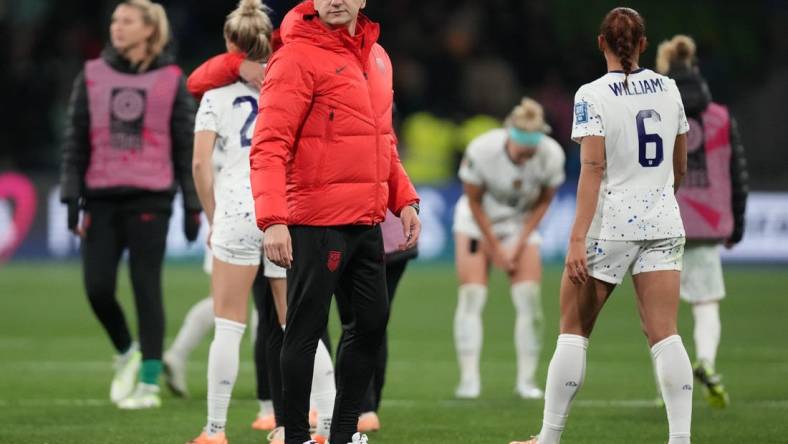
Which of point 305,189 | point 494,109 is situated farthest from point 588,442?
point 494,109

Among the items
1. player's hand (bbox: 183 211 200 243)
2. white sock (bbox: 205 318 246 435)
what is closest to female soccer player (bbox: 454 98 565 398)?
player's hand (bbox: 183 211 200 243)

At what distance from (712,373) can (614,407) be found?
73 centimetres

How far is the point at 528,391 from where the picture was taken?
1017cm

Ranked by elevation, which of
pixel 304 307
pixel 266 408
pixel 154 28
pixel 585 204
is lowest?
pixel 266 408

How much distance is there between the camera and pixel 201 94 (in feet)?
25.1

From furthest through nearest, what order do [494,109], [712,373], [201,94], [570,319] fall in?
[494,109], [712,373], [201,94], [570,319]

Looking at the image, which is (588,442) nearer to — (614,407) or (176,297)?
(614,407)

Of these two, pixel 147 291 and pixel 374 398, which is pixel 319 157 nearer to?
pixel 374 398

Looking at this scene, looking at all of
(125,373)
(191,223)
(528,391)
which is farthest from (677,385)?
(125,373)

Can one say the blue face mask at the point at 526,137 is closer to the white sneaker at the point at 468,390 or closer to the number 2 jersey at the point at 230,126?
the white sneaker at the point at 468,390

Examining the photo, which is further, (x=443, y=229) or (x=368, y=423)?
(x=443, y=229)

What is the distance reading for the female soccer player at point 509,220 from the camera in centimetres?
1044

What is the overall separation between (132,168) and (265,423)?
199 cm

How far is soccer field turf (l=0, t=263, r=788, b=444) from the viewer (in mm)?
8164
